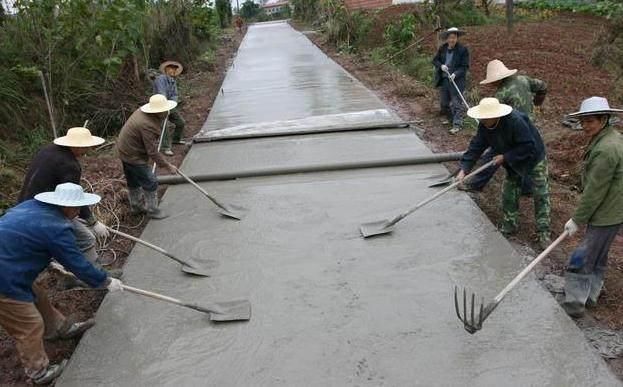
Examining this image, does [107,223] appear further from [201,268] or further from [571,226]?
[571,226]

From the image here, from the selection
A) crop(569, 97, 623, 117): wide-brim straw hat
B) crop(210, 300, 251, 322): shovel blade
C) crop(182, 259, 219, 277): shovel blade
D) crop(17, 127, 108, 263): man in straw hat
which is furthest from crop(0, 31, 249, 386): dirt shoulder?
crop(569, 97, 623, 117): wide-brim straw hat

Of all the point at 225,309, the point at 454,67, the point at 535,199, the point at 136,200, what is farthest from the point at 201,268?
the point at 454,67

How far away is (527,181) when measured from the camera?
4938 mm

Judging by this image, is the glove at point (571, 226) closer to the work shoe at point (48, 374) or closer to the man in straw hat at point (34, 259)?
the man in straw hat at point (34, 259)

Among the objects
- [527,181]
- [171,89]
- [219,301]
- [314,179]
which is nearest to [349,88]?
[171,89]

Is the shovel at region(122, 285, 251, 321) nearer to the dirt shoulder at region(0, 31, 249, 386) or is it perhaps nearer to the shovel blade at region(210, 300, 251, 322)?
the shovel blade at region(210, 300, 251, 322)

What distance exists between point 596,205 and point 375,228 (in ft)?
5.81

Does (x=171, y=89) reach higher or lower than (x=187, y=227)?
higher

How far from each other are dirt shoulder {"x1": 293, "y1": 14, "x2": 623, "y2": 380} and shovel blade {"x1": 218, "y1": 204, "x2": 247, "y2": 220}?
94.6 inches

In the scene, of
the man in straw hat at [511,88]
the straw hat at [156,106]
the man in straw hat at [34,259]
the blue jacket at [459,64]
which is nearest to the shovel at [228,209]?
the straw hat at [156,106]

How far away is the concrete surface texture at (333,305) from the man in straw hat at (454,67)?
229 cm

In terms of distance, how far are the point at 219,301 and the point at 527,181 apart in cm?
321

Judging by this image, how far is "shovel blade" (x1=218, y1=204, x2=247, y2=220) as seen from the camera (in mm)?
4891

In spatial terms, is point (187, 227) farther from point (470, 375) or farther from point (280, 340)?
point (470, 375)
